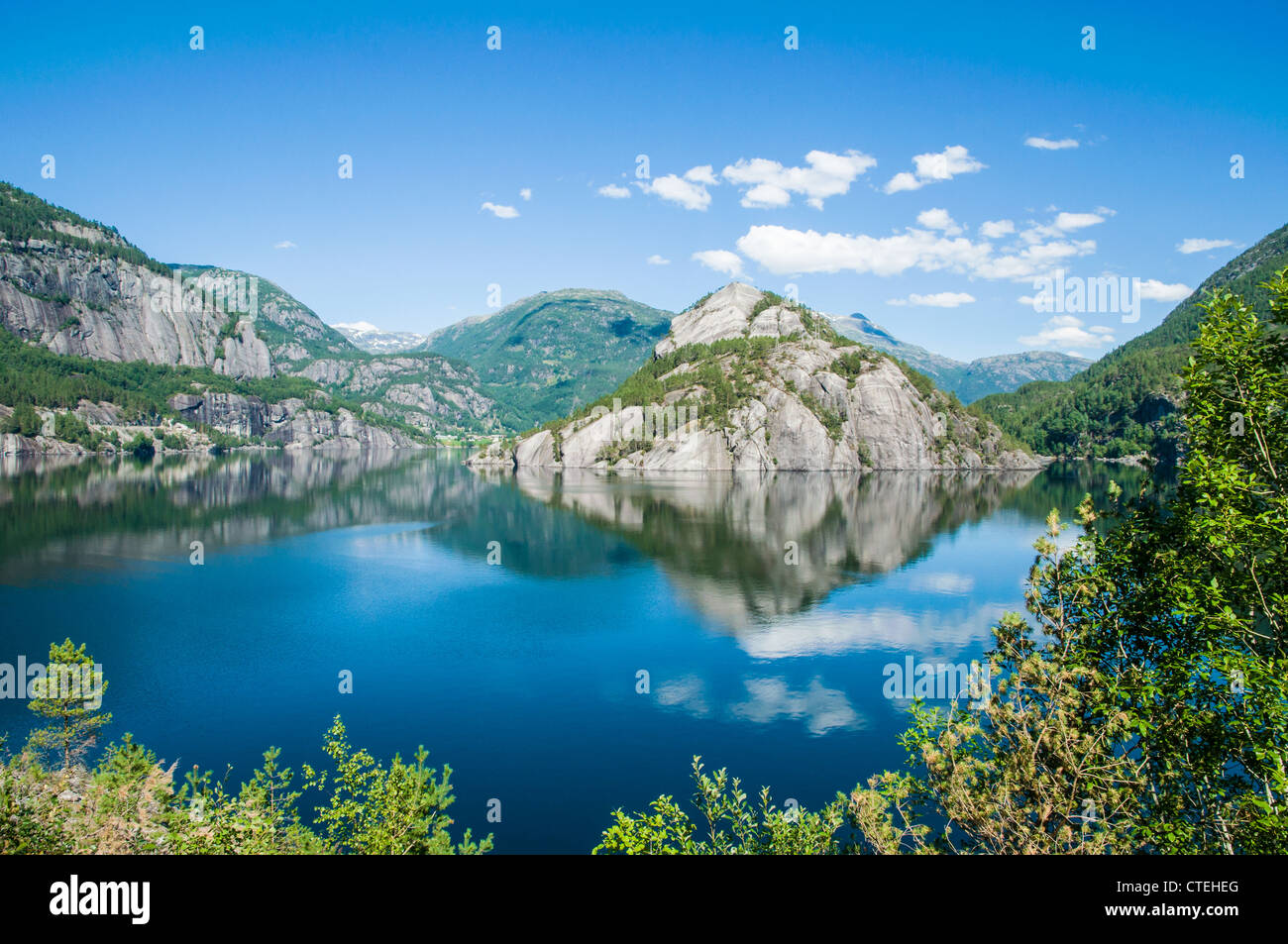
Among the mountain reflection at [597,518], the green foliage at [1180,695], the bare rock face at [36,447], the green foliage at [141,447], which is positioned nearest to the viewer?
the green foliage at [1180,695]

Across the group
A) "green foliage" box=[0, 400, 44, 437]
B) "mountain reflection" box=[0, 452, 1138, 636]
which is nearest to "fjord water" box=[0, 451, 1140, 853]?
"mountain reflection" box=[0, 452, 1138, 636]

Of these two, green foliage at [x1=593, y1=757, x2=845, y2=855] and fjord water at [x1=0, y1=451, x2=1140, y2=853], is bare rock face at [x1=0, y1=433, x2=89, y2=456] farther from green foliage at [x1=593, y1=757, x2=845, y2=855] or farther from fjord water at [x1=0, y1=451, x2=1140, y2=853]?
green foliage at [x1=593, y1=757, x2=845, y2=855]

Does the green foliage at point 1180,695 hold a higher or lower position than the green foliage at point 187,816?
higher

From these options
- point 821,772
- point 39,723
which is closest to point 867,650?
point 821,772

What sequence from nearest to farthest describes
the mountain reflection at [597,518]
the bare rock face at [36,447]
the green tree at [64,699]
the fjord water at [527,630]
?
the green tree at [64,699]
the fjord water at [527,630]
the mountain reflection at [597,518]
the bare rock face at [36,447]

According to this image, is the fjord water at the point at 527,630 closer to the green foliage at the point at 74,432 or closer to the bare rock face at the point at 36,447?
the bare rock face at the point at 36,447

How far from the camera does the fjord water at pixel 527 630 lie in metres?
27.4

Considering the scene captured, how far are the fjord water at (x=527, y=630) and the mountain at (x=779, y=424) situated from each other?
6676 cm

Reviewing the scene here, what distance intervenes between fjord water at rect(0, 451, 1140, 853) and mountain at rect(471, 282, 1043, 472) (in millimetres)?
66756

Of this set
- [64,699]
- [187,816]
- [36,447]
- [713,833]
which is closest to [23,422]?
[36,447]

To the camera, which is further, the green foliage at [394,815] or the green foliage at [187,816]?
the green foliage at [394,815]

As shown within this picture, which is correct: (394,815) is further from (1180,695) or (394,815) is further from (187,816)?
(1180,695)

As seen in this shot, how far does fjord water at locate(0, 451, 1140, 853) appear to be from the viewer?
Answer: 27406 millimetres

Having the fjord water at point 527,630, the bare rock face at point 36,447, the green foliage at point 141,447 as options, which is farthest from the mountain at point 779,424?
the bare rock face at point 36,447
